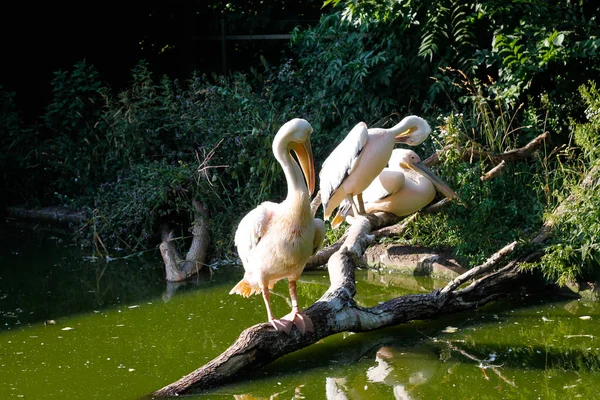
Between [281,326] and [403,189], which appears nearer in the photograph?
[281,326]

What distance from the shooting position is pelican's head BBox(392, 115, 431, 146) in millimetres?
6633

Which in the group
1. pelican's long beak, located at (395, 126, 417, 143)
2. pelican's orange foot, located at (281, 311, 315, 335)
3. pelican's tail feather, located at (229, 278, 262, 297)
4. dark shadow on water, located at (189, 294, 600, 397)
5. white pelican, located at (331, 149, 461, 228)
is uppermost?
pelican's long beak, located at (395, 126, 417, 143)

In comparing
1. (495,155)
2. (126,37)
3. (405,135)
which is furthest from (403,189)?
(126,37)

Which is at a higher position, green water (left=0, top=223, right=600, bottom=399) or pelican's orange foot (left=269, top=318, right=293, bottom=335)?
pelican's orange foot (left=269, top=318, right=293, bottom=335)

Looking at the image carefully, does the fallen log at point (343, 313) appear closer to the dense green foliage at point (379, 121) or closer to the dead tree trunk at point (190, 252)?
the dense green foliage at point (379, 121)

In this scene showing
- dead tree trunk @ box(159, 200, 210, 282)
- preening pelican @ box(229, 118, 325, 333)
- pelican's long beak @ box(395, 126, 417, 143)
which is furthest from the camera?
dead tree trunk @ box(159, 200, 210, 282)

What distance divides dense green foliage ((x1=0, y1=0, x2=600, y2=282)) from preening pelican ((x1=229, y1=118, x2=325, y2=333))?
2.03m

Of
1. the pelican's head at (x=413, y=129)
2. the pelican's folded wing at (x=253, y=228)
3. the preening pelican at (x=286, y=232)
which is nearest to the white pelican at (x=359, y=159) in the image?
the pelican's head at (x=413, y=129)

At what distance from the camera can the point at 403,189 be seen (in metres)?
6.61

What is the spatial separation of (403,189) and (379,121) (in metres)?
1.76

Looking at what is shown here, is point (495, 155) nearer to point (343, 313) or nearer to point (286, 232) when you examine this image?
point (343, 313)

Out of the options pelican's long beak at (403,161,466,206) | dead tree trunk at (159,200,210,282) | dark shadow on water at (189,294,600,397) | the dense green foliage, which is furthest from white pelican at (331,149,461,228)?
dead tree trunk at (159,200,210,282)

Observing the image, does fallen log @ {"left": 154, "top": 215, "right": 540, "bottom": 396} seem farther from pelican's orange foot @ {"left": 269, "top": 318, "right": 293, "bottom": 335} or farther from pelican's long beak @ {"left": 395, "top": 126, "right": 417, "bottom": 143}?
pelican's long beak @ {"left": 395, "top": 126, "right": 417, "bottom": 143}

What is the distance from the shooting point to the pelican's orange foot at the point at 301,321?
4.74 meters
